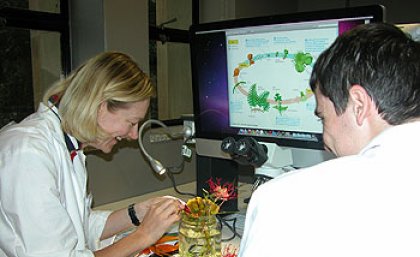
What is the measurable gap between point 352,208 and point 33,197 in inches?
31.0

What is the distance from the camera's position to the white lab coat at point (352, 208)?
0.58m

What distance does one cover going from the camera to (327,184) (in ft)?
1.96

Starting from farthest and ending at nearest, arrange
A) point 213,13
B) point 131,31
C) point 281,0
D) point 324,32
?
point 281,0
point 213,13
point 131,31
point 324,32

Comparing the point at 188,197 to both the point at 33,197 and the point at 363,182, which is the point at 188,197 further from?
the point at 363,182

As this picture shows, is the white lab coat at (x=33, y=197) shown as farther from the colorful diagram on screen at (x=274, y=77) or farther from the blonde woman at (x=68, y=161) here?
the colorful diagram on screen at (x=274, y=77)

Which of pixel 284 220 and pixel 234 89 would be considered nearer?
pixel 284 220

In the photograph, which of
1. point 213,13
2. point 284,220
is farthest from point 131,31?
point 284,220

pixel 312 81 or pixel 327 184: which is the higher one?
pixel 312 81

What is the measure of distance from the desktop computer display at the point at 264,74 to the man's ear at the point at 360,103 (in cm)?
46

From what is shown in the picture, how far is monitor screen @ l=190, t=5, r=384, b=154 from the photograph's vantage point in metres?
1.15

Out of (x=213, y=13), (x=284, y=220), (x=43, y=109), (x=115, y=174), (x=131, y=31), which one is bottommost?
(x=115, y=174)

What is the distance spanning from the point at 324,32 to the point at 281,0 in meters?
3.40

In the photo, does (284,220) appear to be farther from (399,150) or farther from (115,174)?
(115,174)

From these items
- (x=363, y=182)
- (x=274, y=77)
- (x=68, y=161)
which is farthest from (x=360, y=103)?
(x=68, y=161)
